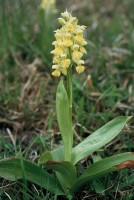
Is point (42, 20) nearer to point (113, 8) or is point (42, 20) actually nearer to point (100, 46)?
point (100, 46)

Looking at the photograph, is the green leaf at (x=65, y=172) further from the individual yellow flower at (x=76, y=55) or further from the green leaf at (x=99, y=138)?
the individual yellow flower at (x=76, y=55)

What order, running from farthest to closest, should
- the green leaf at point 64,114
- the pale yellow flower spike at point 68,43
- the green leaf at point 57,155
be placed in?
the green leaf at point 57,155
the green leaf at point 64,114
the pale yellow flower spike at point 68,43

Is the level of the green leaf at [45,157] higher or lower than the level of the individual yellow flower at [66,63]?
lower

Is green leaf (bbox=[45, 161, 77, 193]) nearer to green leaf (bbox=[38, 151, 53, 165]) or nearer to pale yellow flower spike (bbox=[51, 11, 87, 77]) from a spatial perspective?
green leaf (bbox=[38, 151, 53, 165])

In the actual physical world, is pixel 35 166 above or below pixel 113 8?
below

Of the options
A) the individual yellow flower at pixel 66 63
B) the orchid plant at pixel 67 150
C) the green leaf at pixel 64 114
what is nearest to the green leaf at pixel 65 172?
the orchid plant at pixel 67 150

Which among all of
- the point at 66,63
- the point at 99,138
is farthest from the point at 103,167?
the point at 66,63

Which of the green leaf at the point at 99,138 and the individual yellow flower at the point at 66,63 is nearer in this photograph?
the individual yellow flower at the point at 66,63

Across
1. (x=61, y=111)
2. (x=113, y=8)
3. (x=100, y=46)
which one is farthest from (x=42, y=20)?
(x=61, y=111)

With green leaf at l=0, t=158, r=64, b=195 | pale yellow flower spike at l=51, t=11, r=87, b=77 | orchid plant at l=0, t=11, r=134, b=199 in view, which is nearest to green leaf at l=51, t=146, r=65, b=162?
orchid plant at l=0, t=11, r=134, b=199
